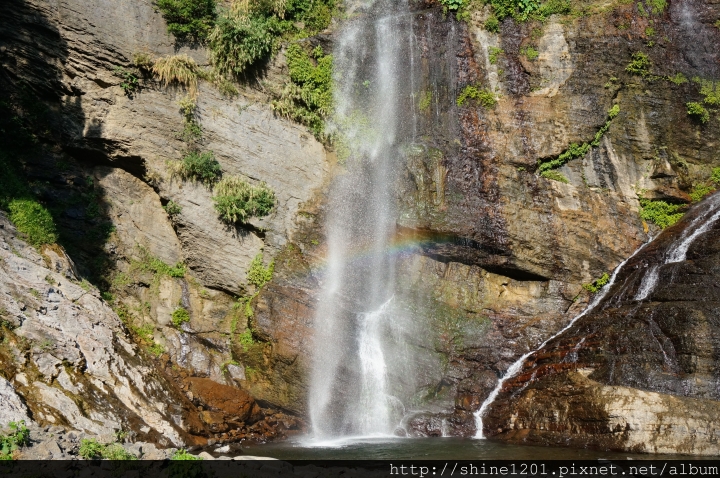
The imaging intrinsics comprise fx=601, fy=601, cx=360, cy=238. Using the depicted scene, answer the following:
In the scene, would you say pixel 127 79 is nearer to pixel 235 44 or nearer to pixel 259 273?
pixel 235 44

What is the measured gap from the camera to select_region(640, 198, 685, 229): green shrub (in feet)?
58.2

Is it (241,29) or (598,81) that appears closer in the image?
(241,29)

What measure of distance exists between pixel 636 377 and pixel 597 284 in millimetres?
5009

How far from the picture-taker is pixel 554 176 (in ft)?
59.4

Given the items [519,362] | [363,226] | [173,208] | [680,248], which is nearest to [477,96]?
[363,226]

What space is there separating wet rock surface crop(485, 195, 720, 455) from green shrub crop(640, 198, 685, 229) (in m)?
3.07

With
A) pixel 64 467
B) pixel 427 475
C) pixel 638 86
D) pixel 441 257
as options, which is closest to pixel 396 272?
pixel 441 257

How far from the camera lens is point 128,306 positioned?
49.4 ft

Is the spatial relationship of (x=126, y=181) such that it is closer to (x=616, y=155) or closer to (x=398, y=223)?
(x=398, y=223)

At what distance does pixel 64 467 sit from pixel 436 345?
10155 mm

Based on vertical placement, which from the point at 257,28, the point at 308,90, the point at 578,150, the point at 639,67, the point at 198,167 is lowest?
the point at 198,167

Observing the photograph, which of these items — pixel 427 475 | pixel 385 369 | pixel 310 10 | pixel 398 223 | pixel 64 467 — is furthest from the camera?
pixel 310 10

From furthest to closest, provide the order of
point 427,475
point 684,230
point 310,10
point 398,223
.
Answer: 1. point 310,10
2. point 398,223
3. point 684,230
4. point 427,475

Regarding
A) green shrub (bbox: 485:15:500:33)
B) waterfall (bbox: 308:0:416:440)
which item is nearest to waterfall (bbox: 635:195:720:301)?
waterfall (bbox: 308:0:416:440)
